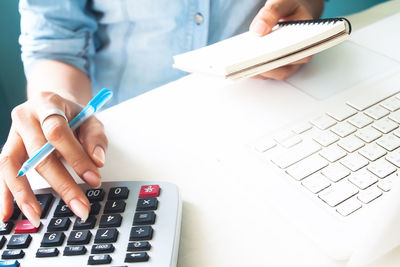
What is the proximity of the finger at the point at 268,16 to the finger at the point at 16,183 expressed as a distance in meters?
0.29

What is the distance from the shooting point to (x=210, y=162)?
406mm

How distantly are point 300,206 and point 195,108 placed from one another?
200mm

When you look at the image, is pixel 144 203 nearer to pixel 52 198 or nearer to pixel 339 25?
pixel 52 198

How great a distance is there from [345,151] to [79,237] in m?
0.24

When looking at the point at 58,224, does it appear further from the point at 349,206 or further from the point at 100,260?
the point at 349,206

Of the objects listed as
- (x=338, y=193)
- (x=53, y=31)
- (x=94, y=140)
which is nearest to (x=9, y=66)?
(x=53, y=31)

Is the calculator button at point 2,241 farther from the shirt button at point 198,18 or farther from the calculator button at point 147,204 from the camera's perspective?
the shirt button at point 198,18

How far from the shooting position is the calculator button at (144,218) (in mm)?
Answer: 324

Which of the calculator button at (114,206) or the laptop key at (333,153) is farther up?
the laptop key at (333,153)

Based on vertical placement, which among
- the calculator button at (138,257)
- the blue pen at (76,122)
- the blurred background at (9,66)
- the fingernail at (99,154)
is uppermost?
the blue pen at (76,122)

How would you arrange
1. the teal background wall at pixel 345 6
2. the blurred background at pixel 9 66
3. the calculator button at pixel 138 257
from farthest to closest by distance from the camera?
the teal background wall at pixel 345 6
the blurred background at pixel 9 66
the calculator button at pixel 138 257

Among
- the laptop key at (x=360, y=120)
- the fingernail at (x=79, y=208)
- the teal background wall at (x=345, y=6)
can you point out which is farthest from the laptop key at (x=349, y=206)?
the teal background wall at (x=345, y=6)

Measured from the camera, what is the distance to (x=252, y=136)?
16.6 inches

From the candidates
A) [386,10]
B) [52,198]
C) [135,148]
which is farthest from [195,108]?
[386,10]
